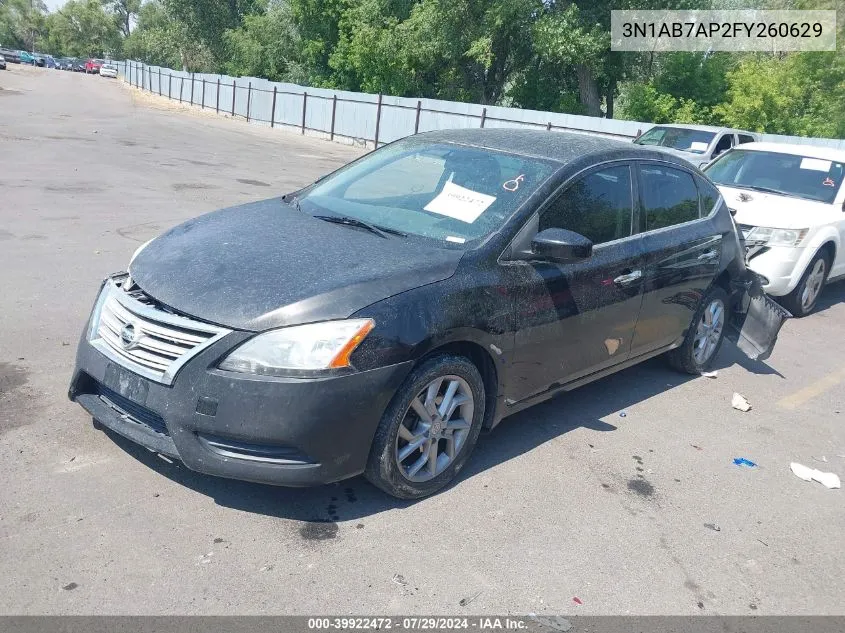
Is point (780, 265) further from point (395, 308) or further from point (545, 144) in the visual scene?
point (395, 308)

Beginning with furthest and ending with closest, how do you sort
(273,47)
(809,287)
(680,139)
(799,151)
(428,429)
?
1. (273,47)
2. (680,139)
3. (799,151)
4. (809,287)
5. (428,429)

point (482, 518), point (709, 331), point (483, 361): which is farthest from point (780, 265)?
point (482, 518)

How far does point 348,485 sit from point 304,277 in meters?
1.10

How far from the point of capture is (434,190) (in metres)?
4.68

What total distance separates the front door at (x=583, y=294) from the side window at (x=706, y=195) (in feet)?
3.47

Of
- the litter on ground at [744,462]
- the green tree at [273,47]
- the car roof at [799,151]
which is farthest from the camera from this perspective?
the green tree at [273,47]

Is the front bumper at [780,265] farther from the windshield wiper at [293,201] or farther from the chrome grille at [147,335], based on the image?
the chrome grille at [147,335]

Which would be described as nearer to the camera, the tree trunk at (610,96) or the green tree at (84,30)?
the tree trunk at (610,96)

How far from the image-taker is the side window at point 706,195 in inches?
232

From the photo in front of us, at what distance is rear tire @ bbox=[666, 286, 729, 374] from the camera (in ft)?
19.6

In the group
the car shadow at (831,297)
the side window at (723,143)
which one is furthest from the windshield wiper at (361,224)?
the side window at (723,143)

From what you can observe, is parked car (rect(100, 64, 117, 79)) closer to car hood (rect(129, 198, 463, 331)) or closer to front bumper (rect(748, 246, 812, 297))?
front bumper (rect(748, 246, 812, 297))

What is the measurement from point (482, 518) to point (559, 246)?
1439 mm

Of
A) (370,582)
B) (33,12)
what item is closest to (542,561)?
(370,582)
